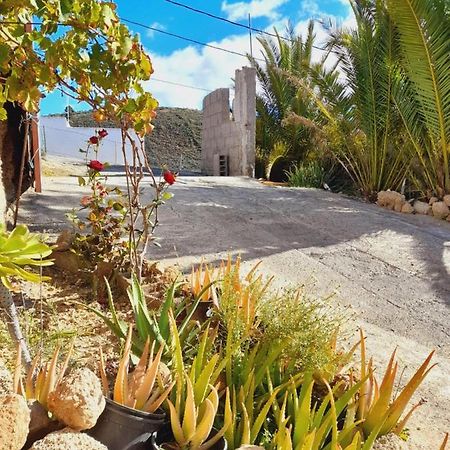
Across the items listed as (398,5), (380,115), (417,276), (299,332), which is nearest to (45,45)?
(299,332)

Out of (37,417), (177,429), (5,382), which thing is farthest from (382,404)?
(5,382)

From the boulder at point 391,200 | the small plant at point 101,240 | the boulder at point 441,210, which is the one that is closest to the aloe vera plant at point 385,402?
the small plant at point 101,240

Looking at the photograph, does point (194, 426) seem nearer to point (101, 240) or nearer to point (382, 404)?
point (382, 404)

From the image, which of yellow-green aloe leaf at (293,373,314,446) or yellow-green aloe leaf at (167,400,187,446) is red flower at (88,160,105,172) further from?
yellow-green aloe leaf at (293,373,314,446)

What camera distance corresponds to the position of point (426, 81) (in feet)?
25.6

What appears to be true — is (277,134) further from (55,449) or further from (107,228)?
(55,449)

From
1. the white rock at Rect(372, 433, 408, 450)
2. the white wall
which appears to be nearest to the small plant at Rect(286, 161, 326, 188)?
the white rock at Rect(372, 433, 408, 450)

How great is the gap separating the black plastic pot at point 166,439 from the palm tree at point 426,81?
23.5 feet

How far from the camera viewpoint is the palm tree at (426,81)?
750 centimetres

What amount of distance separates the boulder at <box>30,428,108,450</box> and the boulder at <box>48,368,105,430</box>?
42mm

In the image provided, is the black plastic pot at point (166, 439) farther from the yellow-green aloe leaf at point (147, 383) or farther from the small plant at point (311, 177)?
the small plant at point (311, 177)

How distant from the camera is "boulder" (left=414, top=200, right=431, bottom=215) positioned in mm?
8266

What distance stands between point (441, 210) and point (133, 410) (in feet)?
23.6

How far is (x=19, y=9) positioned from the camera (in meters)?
2.23
